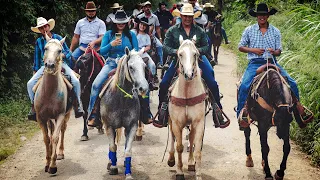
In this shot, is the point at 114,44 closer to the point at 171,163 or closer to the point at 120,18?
the point at 120,18

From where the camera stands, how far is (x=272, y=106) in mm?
7395

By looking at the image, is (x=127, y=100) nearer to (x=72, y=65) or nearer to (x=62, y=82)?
(x=62, y=82)

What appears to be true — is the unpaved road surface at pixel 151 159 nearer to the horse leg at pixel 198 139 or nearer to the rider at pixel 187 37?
the horse leg at pixel 198 139

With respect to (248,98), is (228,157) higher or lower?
lower

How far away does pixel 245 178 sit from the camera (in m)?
7.76

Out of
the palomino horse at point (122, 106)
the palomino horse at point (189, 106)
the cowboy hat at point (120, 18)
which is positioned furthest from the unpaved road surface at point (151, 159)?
the cowboy hat at point (120, 18)

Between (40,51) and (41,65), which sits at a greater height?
Answer: (40,51)

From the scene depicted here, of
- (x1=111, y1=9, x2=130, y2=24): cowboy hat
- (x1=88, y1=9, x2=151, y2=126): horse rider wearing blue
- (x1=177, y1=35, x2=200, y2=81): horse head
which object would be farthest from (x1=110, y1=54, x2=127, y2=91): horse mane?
(x1=111, y1=9, x2=130, y2=24): cowboy hat

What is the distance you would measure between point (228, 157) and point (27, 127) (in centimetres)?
549

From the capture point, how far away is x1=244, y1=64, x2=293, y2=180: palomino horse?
23.6ft

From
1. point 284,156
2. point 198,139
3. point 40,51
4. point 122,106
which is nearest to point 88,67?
point 40,51

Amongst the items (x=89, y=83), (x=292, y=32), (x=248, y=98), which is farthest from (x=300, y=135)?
(x=292, y=32)

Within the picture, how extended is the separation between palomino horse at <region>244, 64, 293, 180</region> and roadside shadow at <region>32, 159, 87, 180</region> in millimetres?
3169

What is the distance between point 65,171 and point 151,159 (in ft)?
5.36
